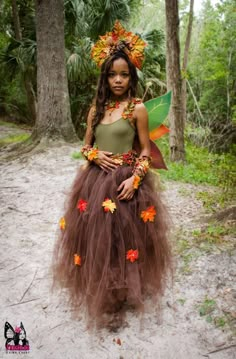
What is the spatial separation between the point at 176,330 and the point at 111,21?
8.73 meters

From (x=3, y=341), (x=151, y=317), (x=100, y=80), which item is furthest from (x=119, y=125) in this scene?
(x=3, y=341)

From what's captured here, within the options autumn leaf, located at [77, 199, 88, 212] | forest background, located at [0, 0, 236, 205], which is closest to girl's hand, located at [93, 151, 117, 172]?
autumn leaf, located at [77, 199, 88, 212]

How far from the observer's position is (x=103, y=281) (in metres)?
1.88

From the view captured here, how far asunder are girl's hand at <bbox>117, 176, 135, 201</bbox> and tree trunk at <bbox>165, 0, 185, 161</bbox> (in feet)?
12.6

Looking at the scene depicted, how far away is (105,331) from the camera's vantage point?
207 centimetres

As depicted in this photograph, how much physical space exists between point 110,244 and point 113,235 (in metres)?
0.06

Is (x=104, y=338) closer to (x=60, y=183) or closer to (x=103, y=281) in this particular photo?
(x=103, y=281)

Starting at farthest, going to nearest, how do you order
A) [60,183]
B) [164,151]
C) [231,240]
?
1. [164,151]
2. [60,183]
3. [231,240]

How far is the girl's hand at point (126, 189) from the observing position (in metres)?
1.92

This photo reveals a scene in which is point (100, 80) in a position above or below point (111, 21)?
below

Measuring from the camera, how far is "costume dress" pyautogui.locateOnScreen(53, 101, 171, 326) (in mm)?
1914

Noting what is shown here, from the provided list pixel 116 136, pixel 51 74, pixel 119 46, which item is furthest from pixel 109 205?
pixel 51 74

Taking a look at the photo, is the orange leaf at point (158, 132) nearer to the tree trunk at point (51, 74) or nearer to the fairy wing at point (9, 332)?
the fairy wing at point (9, 332)

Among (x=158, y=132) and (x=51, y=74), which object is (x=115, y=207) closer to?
(x=158, y=132)
